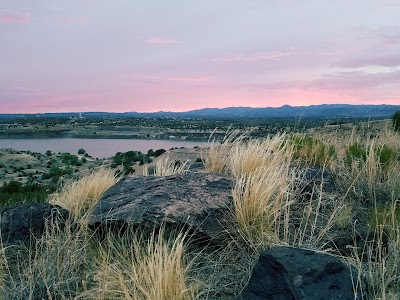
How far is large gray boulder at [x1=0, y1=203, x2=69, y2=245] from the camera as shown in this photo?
503cm

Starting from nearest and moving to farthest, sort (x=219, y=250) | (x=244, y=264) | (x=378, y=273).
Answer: (x=378, y=273), (x=244, y=264), (x=219, y=250)

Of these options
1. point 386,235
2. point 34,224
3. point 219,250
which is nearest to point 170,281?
point 219,250

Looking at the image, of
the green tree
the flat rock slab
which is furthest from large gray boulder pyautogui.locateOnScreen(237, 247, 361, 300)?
the green tree

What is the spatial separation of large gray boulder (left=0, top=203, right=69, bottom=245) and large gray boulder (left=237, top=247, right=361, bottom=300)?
2663 millimetres

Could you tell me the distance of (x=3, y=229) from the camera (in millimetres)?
5160

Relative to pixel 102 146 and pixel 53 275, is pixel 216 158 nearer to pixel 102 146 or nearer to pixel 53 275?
pixel 53 275

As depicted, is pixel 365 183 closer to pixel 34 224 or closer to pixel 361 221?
pixel 361 221

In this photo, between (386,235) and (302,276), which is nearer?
(302,276)

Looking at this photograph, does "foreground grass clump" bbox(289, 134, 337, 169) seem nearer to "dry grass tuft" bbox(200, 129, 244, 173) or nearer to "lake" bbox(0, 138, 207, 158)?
"dry grass tuft" bbox(200, 129, 244, 173)

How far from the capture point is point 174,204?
4586mm

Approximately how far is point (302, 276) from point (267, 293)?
0.88 feet

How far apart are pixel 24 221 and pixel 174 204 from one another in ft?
5.99

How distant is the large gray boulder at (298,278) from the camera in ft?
9.77

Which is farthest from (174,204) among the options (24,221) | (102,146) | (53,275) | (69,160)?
(102,146)
